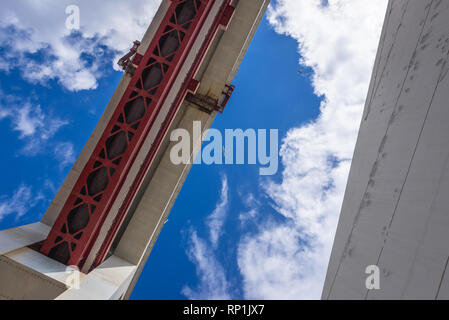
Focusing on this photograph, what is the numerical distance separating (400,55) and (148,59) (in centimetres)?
731

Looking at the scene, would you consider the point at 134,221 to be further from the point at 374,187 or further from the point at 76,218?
the point at 374,187

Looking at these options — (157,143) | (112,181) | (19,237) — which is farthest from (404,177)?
(19,237)

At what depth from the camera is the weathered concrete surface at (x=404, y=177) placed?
192 cm

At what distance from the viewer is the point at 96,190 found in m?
8.14

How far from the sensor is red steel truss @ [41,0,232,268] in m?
7.84

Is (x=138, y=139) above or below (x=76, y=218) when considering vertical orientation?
above

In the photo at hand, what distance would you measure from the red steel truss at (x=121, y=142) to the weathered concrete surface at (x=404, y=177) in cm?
637

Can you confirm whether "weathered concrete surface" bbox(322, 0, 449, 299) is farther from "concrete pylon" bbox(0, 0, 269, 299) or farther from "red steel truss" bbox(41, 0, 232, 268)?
"concrete pylon" bbox(0, 0, 269, 299)

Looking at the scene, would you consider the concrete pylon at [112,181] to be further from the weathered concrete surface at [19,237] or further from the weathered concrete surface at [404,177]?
the weathered concrete surface at [404,177]

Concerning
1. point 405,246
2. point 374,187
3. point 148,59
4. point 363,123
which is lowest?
point 405,246

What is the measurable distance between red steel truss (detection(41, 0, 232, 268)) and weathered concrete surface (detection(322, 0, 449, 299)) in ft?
20.9

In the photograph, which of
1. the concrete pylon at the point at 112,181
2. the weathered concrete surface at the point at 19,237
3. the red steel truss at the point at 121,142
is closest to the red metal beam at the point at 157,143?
the concrete pylon at the point at 112,181

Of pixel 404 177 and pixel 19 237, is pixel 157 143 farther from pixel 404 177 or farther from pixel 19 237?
pixel 404 177
